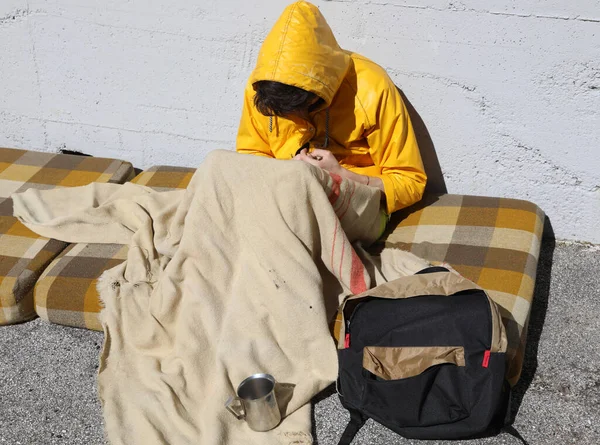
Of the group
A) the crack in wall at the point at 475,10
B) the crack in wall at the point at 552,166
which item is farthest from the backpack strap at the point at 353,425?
the crack in wall at the point at 475,10

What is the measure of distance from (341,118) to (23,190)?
5.53ft

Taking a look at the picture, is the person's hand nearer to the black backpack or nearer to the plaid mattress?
the plaid mattress

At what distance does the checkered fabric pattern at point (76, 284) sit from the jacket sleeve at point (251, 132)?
28.0 inches

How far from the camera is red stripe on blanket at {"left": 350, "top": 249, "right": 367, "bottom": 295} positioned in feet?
8.97

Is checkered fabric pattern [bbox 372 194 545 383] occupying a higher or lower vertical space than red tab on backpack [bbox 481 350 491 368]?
lower

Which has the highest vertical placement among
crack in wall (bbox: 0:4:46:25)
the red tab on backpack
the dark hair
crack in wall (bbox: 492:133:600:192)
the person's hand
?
the dark hair

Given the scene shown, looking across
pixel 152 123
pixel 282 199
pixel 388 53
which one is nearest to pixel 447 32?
pixel 388 53

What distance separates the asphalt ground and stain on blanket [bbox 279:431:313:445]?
0.22ft

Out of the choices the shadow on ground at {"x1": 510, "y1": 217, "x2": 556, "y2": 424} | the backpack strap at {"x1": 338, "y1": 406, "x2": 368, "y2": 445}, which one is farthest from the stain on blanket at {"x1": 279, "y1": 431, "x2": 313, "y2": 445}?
the shadow on ground at {"x1": 510, "y1": 217, "x2": 556, "y2": 424}

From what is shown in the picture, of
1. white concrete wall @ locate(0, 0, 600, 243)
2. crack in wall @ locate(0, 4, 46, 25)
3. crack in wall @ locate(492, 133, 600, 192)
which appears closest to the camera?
white concrete wall @ locate(0, 0, 600, 243)

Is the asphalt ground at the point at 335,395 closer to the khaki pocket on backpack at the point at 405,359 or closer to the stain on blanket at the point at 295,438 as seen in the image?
the stain on blanket at the point at 295,438

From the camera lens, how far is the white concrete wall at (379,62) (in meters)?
3.15

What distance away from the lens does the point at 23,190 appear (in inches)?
144

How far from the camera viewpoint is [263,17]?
11.1ft
